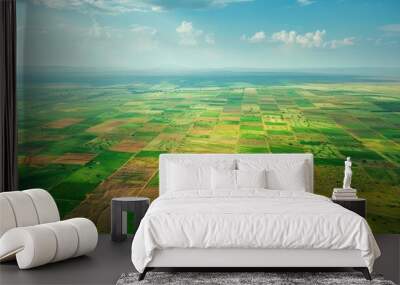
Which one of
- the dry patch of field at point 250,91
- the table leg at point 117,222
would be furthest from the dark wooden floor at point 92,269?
the dry patch of field at point 250,91

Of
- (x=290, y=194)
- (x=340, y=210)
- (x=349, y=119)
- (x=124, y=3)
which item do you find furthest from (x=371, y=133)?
(x=124, y=3)

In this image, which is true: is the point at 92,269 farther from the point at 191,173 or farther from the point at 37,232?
the point at 191,173

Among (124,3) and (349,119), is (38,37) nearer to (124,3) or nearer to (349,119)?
(124,3)

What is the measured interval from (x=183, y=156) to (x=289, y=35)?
204cm

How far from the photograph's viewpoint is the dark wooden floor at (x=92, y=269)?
19.1 feet

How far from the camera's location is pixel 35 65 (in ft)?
29.1

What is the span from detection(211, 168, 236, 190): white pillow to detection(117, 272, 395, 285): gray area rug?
183 centimetres

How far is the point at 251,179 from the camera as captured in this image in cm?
773

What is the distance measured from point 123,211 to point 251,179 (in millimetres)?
1455

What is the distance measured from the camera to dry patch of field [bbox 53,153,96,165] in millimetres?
8781

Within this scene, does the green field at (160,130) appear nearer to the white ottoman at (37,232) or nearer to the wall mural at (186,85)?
the wall mural at (186,85)

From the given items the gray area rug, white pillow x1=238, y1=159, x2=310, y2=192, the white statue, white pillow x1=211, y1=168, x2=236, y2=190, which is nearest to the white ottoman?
the gray area rug

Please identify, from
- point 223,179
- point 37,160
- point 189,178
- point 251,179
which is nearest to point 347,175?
point 251,179

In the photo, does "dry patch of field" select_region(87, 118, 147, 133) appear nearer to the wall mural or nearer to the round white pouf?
the wall mural
